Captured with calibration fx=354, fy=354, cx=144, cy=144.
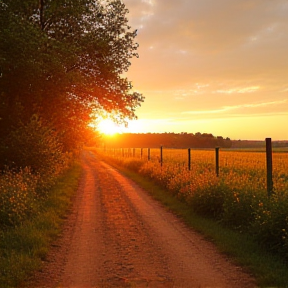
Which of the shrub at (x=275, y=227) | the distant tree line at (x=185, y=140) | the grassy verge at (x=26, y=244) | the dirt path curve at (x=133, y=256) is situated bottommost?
the dirt path curve at (x=133, y=256)

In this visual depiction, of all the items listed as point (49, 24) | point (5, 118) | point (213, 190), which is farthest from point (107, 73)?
point (213, 190)

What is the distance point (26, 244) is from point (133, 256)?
8.02 feet

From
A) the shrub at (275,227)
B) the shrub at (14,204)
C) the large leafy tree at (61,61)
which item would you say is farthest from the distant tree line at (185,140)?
the shrub at (275,227)

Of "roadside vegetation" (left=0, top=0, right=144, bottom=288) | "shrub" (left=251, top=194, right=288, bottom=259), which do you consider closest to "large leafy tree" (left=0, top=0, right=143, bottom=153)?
"roadside vegetation" (left=0, top=0, right=144, bottom=288)

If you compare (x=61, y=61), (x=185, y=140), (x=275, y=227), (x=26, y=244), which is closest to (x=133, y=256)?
(x=26, y=244)

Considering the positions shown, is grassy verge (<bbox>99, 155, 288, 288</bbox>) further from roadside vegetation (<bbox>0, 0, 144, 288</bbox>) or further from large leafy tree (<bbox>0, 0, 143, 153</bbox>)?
large leafy tree (<bbox>0, 0, 143, 153</bbox>)

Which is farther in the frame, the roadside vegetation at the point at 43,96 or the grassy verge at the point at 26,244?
the roadside vegetation at the point at 43,96

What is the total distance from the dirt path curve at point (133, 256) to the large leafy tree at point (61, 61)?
Answer: 7165 mm

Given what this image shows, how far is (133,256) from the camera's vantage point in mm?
7180

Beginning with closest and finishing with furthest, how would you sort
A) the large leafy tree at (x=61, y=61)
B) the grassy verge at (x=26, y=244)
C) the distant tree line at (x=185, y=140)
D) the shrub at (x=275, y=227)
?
the grassy verge at (x=26, y=244), the shrub at (x=275, y=227), the large leafy tree at (x=61, y=61), the distant tree line at (x=185, y=140)

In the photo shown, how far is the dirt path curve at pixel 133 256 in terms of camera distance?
5836mm

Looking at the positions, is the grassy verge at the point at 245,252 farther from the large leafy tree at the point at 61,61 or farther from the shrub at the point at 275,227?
the large leafy tree at the point at 61,61

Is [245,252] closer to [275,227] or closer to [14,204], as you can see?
[275,227]

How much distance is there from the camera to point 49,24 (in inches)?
734
